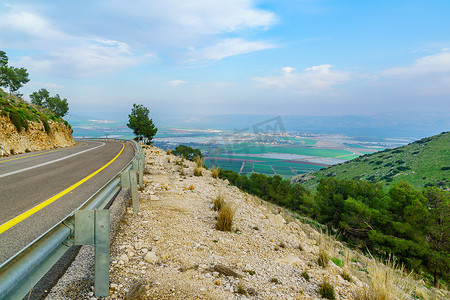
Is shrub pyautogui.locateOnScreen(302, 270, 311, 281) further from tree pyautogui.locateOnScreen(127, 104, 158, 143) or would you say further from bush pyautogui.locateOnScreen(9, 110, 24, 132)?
tree pyautogui.locateOnScreen(127, 104, 158, 143)

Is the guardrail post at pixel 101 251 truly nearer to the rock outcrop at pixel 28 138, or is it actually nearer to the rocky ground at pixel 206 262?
the rocky ground at pixel 206 262

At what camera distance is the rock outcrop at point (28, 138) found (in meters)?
15.7

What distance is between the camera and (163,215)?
555 centimetres

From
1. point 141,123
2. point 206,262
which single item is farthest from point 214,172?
point 141,123

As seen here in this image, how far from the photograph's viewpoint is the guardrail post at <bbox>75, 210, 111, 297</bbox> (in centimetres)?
233

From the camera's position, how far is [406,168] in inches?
2109

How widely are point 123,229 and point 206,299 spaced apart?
242 centimetres

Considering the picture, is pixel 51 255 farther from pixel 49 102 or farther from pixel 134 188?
pixel 49 102

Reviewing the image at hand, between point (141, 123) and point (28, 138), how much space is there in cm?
3351

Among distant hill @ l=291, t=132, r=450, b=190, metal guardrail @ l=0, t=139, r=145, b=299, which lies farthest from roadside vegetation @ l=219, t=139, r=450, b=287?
distant hill @ l=291, t=132, r=450, b=190

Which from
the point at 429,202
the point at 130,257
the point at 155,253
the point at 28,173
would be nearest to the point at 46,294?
the point at 130,257

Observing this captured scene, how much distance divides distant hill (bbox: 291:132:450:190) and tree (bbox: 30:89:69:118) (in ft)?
252

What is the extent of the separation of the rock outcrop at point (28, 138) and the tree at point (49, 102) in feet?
172

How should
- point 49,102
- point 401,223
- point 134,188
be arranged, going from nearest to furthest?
point 134,188 < point 401,223 < point 49,102
